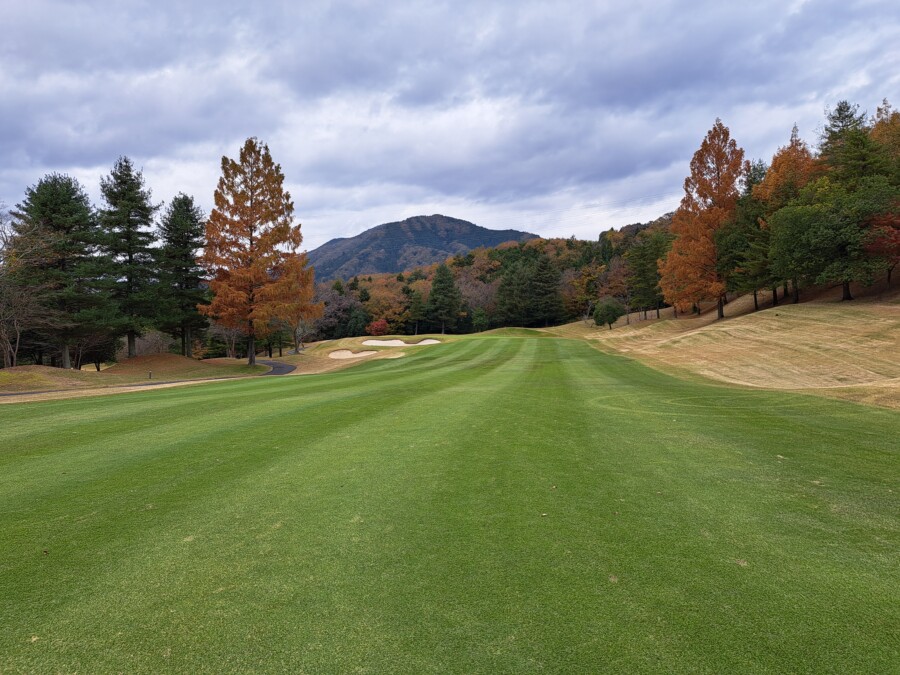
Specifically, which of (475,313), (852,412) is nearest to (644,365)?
(852,412)

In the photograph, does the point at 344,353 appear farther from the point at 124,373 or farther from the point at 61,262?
the point at 61,262

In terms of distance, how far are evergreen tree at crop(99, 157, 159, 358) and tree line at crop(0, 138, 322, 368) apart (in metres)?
0.06

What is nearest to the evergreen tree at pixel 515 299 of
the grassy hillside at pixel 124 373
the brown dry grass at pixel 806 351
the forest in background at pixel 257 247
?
the forest in background at pixel 257 247

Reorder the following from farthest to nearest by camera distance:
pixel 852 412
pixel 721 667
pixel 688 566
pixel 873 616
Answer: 1. pixel 852 412
2. pixel 688 566
3. pixel 873 616
4. pixel 721 667

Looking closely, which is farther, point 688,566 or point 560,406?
point 560,406

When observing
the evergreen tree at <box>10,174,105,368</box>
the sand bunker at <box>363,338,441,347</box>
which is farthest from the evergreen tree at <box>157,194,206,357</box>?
the sand bunker at <box>363,338,441,347</box>

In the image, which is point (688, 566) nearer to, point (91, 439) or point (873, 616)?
point (873, 616)

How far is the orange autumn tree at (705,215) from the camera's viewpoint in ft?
110

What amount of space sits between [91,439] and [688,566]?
905 centimetres

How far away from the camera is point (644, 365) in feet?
68.3

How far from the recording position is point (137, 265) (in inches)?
1117

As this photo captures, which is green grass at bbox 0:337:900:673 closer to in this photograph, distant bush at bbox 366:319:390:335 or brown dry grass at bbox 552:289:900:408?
brown dry grass at bbox 552:289:900:408

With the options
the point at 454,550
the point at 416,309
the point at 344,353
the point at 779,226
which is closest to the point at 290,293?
the point at 344,353

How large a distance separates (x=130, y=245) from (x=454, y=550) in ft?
113
